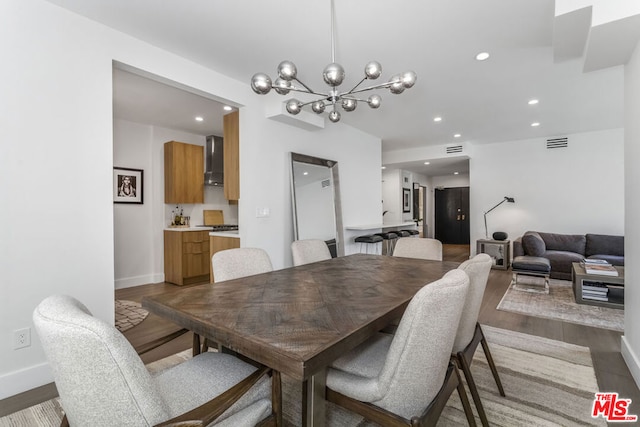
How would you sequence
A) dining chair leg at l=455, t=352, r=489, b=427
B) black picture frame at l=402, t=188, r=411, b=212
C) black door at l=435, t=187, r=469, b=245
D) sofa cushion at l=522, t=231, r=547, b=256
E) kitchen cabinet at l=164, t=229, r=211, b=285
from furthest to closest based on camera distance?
black door at l=435, t=187, r=469, b=245, black picture frame at l=402, t=188, r=411, b=212, sofa cushion at l=522, t=231, r=547, b=256, kitchen cabinet at l=164, t=229, r=211, b=285, dining chair leg at l=455, t=352, r=489, b=427

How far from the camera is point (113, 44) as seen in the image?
239 centimetres

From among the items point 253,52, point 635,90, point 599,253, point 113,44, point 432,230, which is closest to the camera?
point 635,90

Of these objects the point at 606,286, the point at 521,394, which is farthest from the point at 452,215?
the point at 521,394

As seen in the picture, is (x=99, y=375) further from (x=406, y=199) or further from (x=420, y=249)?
(x=406, y=199)

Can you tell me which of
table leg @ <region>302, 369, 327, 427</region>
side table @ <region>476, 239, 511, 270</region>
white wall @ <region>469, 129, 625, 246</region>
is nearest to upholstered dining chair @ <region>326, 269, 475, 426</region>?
table leg @ <region>302, 369, 327, 427</region>

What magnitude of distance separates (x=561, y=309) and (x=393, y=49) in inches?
138

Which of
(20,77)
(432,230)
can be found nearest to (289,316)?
(20,77)

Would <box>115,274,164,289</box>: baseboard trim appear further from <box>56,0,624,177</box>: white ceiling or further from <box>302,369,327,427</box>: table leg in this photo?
<box>302,369,327,427</box>: table leg

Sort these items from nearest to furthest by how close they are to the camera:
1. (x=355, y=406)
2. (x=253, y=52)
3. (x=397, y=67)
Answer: (x=355, y=406), (x=253, y=52), (x=397, y=67)

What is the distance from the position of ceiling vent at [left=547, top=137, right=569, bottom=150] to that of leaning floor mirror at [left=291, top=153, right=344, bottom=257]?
4531 mm

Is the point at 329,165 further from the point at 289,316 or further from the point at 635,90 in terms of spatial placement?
the point at 289,316

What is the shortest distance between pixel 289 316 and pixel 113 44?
2.57 metres

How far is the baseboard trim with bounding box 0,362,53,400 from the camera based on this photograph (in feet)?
6.30

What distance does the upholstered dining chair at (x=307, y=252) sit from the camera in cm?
267
